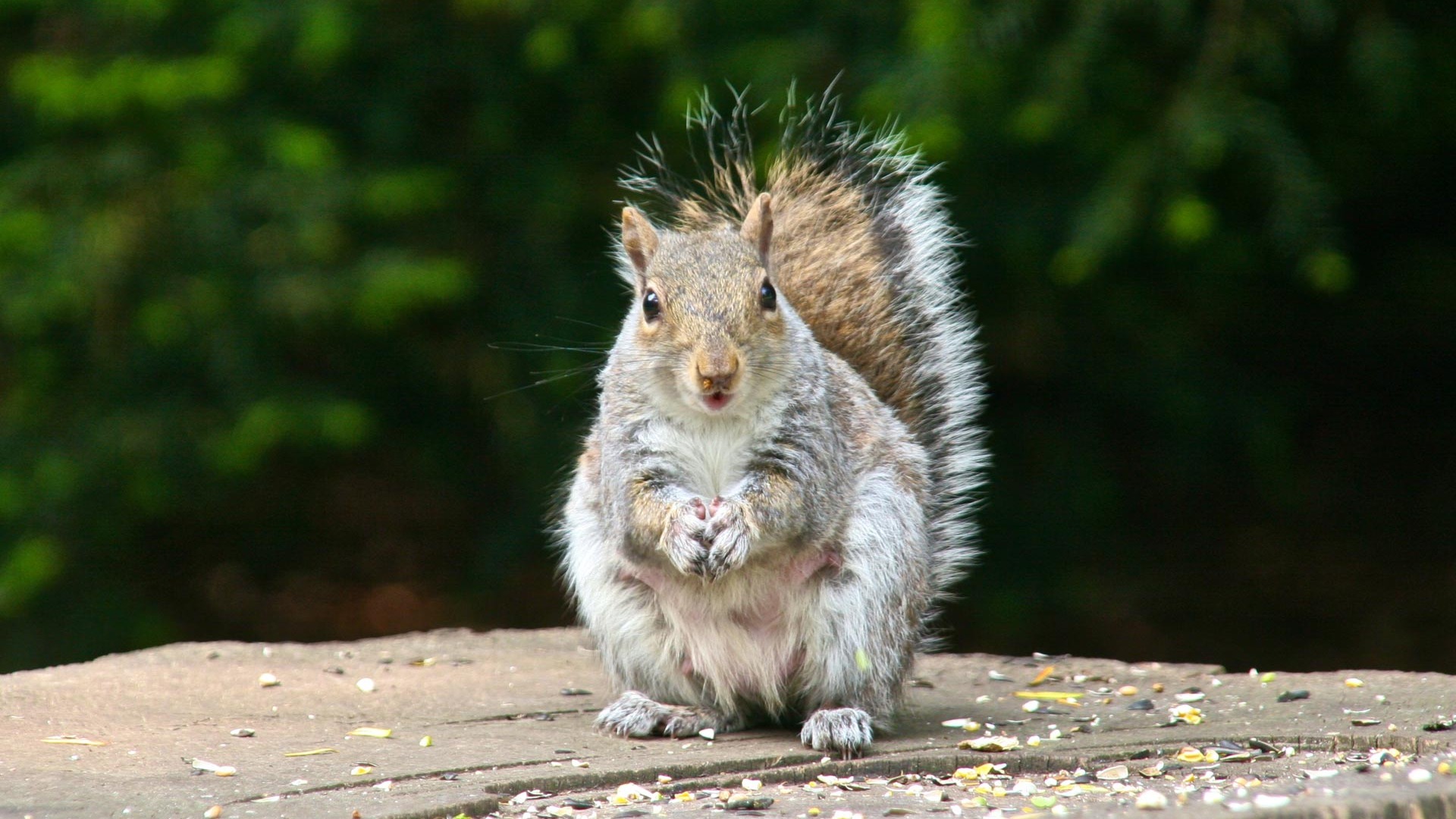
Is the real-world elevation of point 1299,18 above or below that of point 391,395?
above

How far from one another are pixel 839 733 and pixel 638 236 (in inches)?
32.4

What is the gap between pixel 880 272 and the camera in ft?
9.73

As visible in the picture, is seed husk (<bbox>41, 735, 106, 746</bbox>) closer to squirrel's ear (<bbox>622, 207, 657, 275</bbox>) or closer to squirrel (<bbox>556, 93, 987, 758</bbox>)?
squirrel (<bbox>556, 93, 987, 758</bbox>)

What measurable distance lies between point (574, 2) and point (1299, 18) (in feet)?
5.51

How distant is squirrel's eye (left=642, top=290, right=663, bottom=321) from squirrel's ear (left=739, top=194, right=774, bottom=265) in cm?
22

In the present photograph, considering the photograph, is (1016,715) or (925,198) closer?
(1016,715)

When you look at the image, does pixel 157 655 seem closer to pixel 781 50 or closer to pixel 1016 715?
Result: pixel 1016 715

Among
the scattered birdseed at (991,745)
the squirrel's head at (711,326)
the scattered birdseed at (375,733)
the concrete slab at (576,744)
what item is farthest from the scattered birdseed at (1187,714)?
the scattered birdseed at (375,733)

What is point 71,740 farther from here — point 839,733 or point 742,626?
point 839,733

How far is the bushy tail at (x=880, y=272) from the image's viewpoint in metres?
2.89

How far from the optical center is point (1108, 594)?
5.20 m

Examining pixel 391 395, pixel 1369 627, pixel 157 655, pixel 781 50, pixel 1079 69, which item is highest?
pixel 781 50

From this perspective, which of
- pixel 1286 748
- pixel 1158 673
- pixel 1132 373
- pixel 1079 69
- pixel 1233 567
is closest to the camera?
pixel 1286 748

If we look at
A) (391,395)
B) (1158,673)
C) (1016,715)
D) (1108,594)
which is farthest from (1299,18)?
(391,395)
